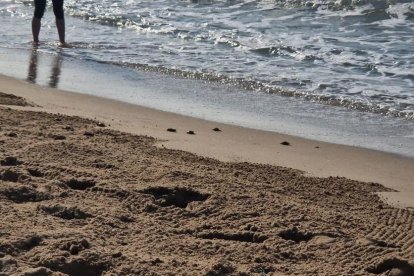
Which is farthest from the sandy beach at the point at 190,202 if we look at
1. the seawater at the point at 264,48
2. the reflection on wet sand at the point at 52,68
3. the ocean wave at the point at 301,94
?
the reflection on wet sand at the point at 52,68

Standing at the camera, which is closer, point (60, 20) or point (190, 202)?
point (190, 202)

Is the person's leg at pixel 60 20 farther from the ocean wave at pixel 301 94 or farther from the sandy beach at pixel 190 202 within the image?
the sandy beach at pixel 190 202

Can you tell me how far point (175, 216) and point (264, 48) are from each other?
6114 mm

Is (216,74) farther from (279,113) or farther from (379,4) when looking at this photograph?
(379,4)

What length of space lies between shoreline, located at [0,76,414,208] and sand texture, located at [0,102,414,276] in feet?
0.81

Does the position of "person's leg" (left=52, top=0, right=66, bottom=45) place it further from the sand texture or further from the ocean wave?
the sand texture

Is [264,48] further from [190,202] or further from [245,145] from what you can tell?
[190,202]

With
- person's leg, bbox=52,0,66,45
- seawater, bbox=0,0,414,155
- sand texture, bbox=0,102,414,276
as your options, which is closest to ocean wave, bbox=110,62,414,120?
seawater, bbox=0,0,414,155

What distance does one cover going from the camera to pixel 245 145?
6.09 metres

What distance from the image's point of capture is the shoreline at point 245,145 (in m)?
5.56

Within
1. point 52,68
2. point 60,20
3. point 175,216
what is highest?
point 175,216

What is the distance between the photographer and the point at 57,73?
8.55 meters

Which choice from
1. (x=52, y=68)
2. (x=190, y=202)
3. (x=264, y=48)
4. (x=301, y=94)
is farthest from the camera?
(x=264, y=48)

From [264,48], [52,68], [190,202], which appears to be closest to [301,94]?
[264,48]
